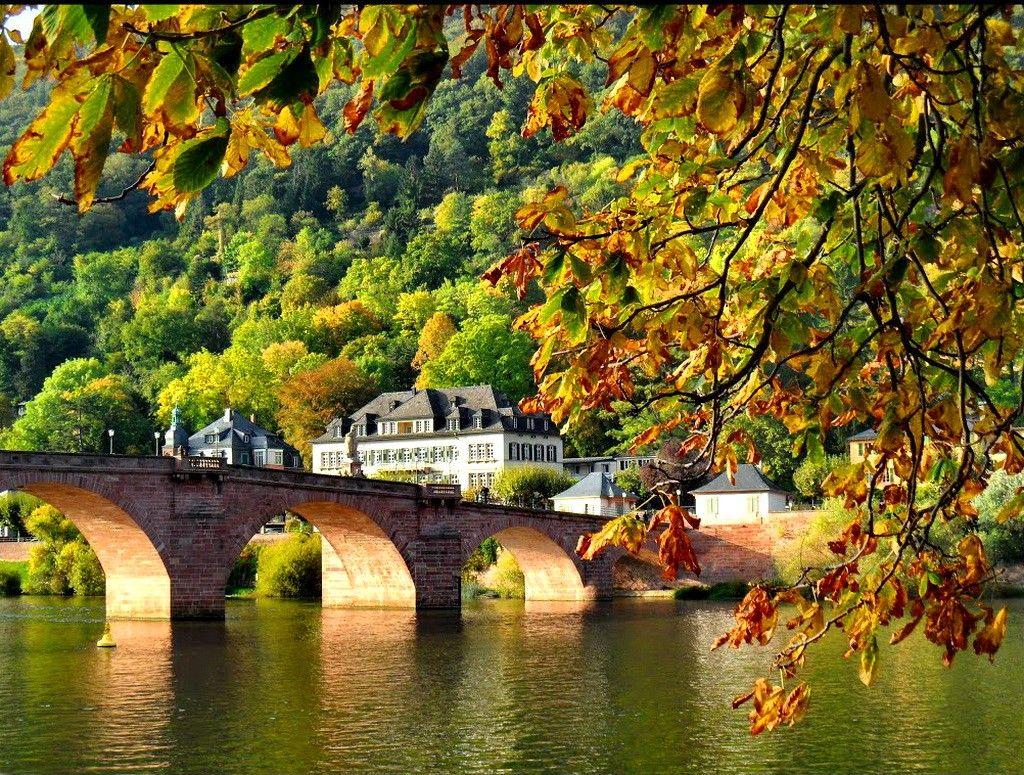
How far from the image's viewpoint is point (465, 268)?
128 meters

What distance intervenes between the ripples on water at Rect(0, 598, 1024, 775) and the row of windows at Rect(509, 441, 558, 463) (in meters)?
41.5

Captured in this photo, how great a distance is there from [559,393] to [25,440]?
353ft

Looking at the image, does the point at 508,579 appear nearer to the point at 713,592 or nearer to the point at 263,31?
the point at 713,592

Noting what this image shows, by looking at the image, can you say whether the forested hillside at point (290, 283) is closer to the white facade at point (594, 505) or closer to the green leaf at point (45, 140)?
the white facade at point (594, 505)

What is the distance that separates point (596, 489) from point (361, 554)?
65.2 ft

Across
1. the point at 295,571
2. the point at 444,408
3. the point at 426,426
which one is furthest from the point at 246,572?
the point at 444,408

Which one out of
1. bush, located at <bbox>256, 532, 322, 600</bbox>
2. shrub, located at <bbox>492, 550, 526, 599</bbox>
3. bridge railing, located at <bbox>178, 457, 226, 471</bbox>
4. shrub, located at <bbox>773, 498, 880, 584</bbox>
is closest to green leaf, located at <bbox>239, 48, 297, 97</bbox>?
bridge railing, located at <bbox>178, 457, 226, 471</bbox>

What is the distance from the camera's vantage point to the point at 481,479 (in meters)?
84.0

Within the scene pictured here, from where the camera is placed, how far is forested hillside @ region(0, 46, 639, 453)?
349ft

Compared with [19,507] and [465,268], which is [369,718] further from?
[465,268]

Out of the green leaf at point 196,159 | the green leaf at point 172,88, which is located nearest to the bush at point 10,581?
the green leaf at point 196,159

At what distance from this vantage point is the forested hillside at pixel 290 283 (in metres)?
106

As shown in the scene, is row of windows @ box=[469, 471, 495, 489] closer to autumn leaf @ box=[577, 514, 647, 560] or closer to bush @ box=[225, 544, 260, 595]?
bush @ box=[225, 544, 260, 595]

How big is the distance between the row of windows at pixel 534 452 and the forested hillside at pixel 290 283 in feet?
7.51
